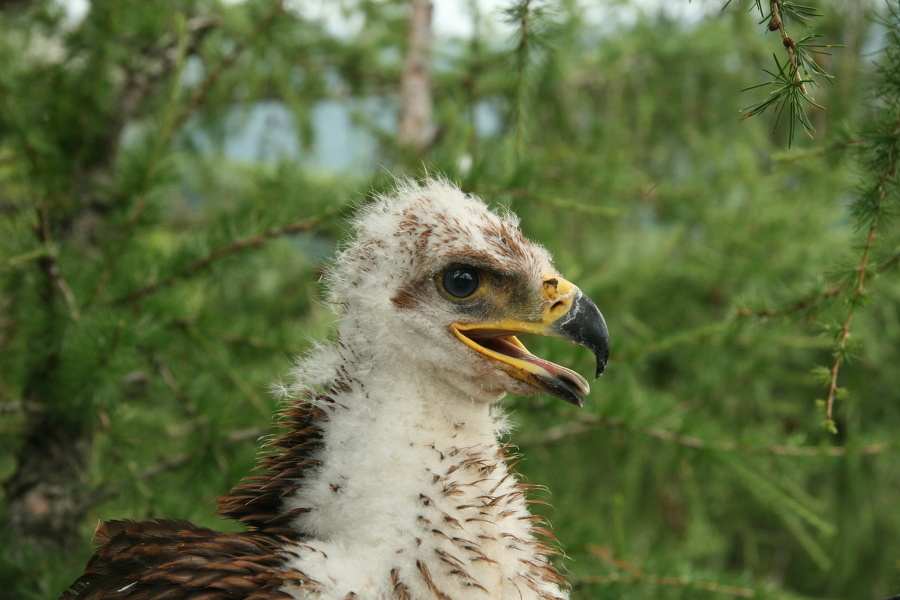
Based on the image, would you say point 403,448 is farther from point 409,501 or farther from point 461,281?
point 461,281

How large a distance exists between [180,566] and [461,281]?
1.05 metres

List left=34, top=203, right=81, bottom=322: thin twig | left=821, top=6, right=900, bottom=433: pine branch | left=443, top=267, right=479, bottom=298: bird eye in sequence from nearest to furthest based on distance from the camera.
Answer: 1. left=821, top=6, right=900, bottom=433: pine branch
2. left=443, top=267, right=479, bottom=298: bird eye
3. left=34, top=203, right=81, bottom=322: thin twig

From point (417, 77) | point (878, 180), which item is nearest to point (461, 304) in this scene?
point (878, 180)

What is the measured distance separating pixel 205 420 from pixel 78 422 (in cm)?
59

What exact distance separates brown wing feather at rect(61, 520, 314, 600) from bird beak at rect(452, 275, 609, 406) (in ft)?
2.53

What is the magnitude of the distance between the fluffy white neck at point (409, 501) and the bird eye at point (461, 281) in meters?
0.25

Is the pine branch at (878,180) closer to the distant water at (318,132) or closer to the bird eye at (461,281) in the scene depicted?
the bird eye at (461,281)

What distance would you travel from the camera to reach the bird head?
83.2 inches

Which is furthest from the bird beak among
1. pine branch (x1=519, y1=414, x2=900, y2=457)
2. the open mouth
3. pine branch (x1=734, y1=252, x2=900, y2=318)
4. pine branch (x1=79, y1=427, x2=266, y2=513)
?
pine branch (x1=79, y1=427, x2=266, y2=513)

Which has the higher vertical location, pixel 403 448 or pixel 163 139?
pixel 163 139

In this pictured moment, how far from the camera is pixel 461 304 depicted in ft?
7.16

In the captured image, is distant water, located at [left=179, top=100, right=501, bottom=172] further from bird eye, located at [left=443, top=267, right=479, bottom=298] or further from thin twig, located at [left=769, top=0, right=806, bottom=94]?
thin twig, located at [left=769, top=0, right=806, bottom=94]

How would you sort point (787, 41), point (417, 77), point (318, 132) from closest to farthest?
point (787, 41), point (417, 77), point (318, 132)

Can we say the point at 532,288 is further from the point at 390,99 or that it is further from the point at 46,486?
the point at 390,99
